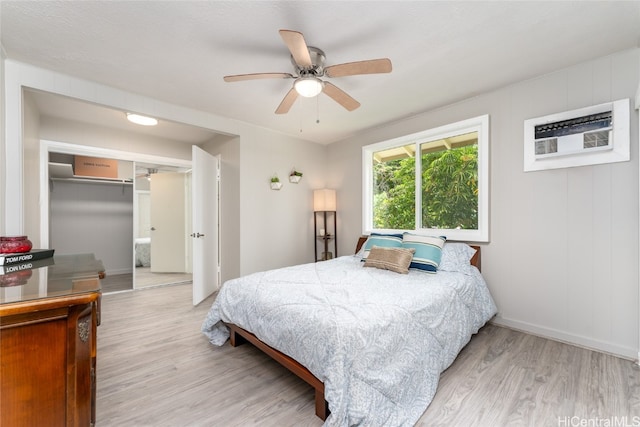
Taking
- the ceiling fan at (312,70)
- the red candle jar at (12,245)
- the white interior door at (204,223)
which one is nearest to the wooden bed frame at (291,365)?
the white interior door at (204,223)

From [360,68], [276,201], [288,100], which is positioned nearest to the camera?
[360,68]

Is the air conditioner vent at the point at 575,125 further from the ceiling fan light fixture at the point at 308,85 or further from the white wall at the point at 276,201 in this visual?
the white wall at the point at 276,201

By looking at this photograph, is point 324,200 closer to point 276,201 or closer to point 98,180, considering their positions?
point 276,201

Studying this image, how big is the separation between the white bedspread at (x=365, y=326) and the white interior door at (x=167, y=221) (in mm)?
3384

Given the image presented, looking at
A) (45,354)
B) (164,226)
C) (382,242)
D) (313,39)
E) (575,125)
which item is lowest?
(45,354)

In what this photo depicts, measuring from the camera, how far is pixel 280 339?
1.83 metres

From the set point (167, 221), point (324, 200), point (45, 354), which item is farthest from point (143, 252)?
point (45, 354)

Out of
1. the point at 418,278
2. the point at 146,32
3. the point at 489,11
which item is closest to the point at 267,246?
the point at 418,278

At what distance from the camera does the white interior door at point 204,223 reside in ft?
11.6

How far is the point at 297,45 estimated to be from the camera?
167cm

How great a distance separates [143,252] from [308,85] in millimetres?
5001

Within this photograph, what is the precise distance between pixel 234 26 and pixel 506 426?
3.04m

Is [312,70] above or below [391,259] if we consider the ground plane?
above

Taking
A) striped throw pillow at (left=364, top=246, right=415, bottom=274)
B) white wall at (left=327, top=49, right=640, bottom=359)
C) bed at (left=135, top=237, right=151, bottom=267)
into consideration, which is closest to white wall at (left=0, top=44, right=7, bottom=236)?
bed at (left=135, top=237, right=151, bottom=267)
